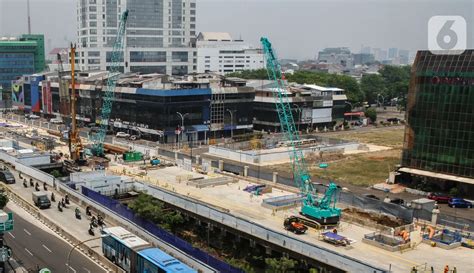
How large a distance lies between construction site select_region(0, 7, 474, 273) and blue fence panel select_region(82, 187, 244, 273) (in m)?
0.11

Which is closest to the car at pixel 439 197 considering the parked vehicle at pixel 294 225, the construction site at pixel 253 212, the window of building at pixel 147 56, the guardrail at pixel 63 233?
the construction site at pixel 253 212

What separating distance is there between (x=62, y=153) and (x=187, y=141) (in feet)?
87.8

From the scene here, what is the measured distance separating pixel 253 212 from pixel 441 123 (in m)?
30.6

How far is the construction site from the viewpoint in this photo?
4675cm

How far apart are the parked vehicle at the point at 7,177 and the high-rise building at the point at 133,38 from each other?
112049 mm

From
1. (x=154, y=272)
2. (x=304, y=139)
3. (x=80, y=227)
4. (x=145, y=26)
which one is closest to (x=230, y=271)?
(x=154, y=272)

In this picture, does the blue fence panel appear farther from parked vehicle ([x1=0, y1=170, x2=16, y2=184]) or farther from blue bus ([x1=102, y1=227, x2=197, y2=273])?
parked vehicle ([x1=0, y1=170, x2=16, y2=184])

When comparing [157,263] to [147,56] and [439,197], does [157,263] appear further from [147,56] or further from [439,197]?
[147,56]

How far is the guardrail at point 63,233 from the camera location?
152ft

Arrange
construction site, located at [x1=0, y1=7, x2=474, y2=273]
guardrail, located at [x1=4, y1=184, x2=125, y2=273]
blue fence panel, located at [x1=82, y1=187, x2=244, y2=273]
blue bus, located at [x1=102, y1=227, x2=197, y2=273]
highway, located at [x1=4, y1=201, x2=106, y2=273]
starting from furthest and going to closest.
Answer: construction site, located at [x1=0, y1=7, x2=474, y2=273], guardrail, located at [x1=4, y1=184, x2=125, y2=273], highway, located at [x1=4, y1=201, x2=106, y2=273], blue fence panel, located at [x1=82, y1=187, x2=244, y2=273], blue bus, located at [x1=102, y1=227, x2=197, y2=273]

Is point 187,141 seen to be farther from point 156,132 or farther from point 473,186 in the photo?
point 473,186

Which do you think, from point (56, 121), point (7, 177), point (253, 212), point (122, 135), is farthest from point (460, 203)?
point (56, 121)

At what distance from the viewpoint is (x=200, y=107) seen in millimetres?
115250

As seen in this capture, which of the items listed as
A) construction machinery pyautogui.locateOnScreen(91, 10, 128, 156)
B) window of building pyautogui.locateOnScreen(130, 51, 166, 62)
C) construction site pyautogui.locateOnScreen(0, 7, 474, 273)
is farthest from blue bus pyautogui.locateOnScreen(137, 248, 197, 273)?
window of building pyautogui.locateOnScreen(130, 51, 166, 62)
